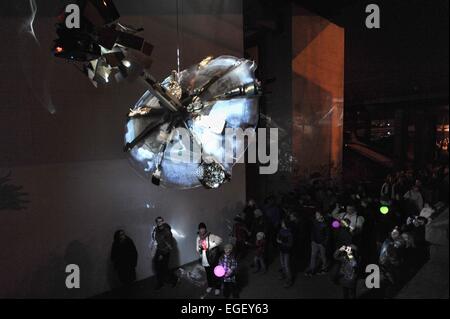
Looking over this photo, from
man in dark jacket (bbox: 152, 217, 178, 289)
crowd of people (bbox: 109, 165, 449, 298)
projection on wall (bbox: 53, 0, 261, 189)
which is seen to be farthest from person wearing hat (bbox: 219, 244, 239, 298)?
projection on wall (bbox: 53, 0, 261, 189)

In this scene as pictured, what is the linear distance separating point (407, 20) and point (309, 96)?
3140mm

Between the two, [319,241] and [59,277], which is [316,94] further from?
[59,277]

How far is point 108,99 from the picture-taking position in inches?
239

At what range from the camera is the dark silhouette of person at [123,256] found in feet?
20.2

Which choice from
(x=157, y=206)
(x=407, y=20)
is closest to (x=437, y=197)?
(x=407, y=20)

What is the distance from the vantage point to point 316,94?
8422 mm

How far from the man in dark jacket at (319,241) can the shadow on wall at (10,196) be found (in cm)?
504

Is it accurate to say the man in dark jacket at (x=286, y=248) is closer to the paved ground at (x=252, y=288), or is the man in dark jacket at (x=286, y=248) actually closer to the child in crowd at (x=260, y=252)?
the paved ground at (x=252, y=288)

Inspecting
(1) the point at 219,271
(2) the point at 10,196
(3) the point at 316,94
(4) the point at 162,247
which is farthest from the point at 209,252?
(3) the point at 316,94

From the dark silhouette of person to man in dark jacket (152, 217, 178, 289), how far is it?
1.46 feet

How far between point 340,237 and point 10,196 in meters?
5.60

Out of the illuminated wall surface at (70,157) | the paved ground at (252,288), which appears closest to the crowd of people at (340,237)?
the paved ground at (252,288)

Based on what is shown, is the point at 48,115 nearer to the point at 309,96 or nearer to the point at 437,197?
the point at 309,96

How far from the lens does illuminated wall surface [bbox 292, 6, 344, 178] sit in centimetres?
751
